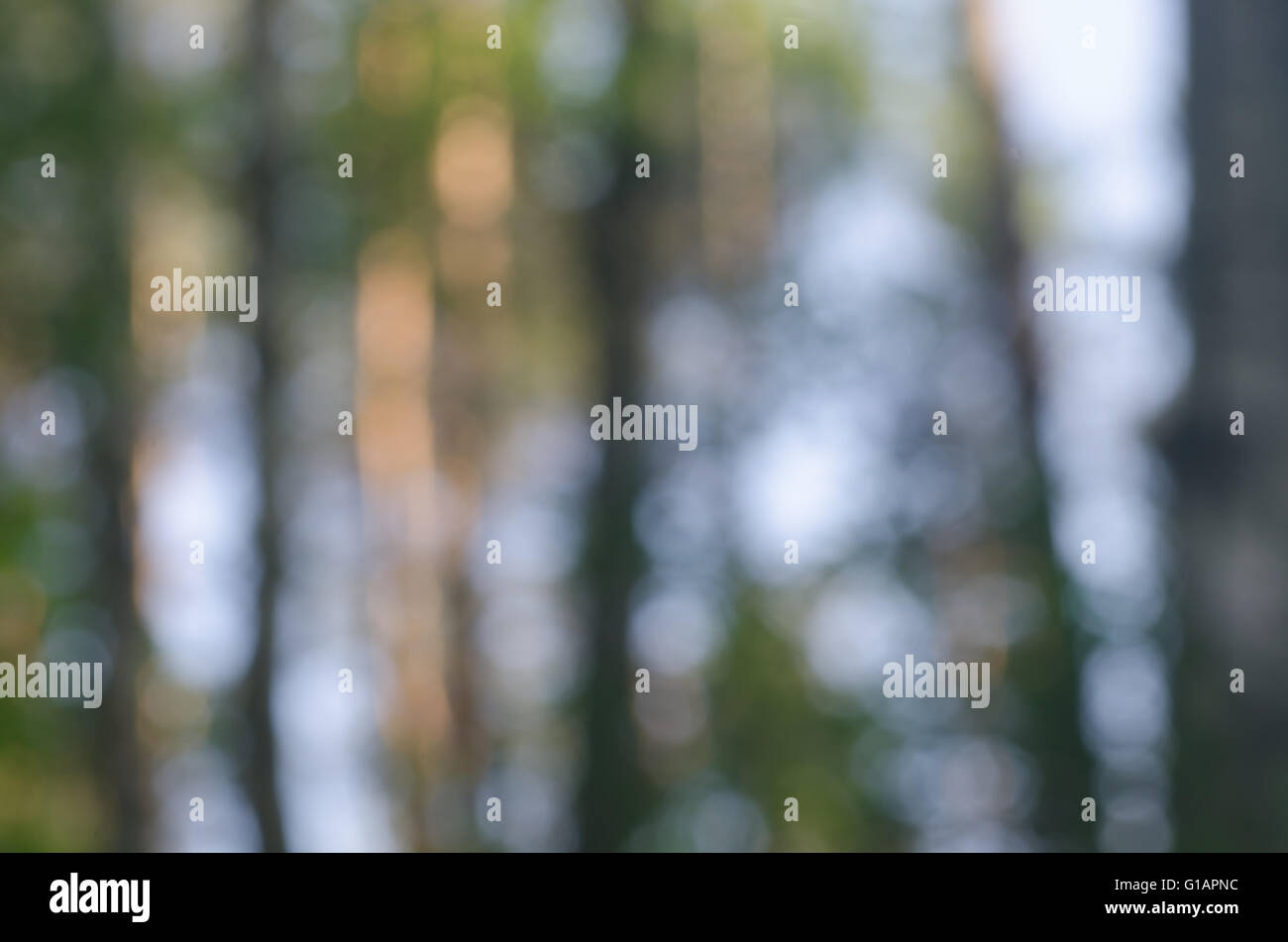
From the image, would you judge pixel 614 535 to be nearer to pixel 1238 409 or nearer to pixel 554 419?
pixel 554 419

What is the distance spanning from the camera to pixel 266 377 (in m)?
3.46

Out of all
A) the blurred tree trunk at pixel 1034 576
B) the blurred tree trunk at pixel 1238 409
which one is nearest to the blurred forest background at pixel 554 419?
the blurred tree trunk at pixel 1034 576

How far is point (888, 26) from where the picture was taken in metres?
3.74

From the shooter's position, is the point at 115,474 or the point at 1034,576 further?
the point at 115,474

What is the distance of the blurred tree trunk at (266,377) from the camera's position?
3.26 m

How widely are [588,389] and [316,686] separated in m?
1.44

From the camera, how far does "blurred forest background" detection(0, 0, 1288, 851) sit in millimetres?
3010

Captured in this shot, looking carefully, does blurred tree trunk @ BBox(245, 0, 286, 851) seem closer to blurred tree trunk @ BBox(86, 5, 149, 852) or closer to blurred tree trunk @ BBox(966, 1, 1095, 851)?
blurred tree trunk @ BBox(86, 5, 149, 852)

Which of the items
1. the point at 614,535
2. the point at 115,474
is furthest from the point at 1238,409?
the point at 115,474

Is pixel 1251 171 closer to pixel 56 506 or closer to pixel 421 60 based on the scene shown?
pixel 421 60

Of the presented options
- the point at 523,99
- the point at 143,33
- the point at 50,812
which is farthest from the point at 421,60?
the point at 50,812

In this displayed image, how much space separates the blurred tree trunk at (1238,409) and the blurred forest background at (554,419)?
0.55 m

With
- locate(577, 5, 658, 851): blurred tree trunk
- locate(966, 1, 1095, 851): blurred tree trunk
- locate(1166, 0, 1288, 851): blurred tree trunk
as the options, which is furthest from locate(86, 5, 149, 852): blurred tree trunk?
locate(1166, 0, 1288, 851): blurred tree trunk

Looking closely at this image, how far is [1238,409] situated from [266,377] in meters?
2.91
